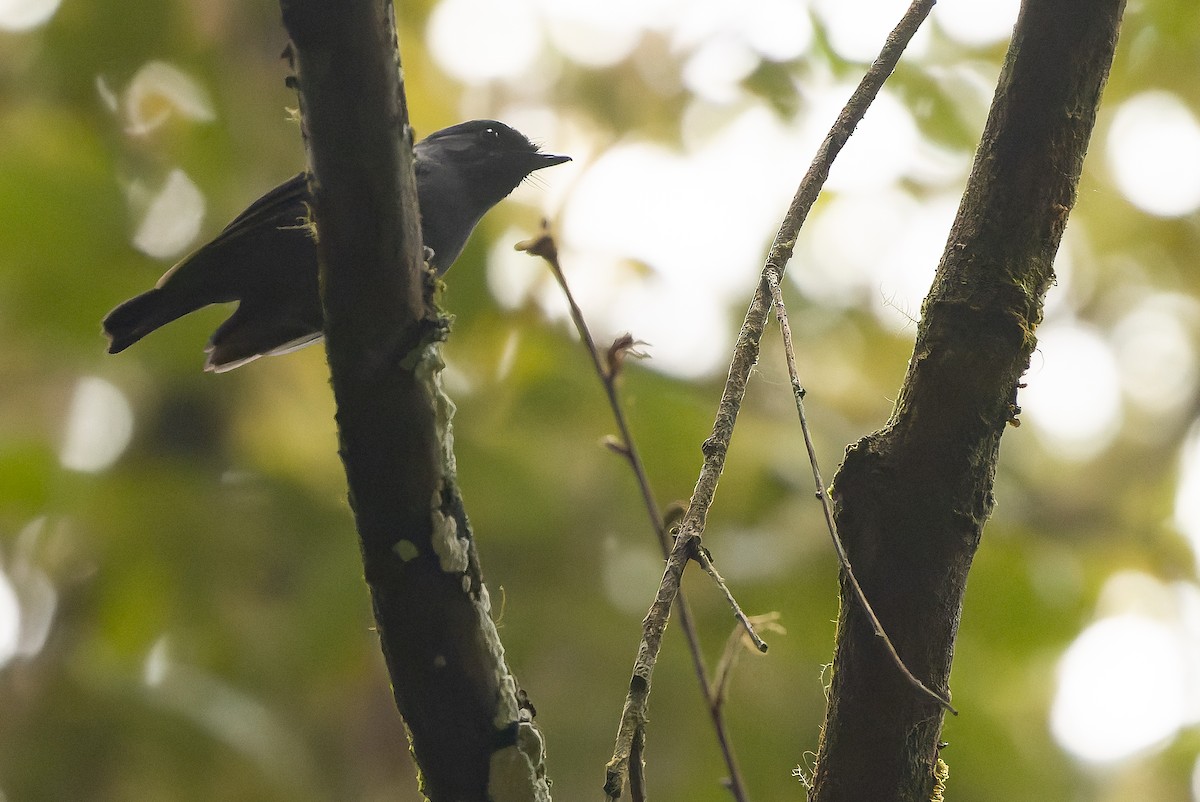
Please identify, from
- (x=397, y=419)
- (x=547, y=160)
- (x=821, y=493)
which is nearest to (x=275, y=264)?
(x=547, y=160)

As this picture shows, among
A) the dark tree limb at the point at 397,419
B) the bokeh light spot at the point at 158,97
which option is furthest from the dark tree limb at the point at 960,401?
the bokeh light spot at the point at 158,97

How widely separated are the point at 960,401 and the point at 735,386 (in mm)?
397

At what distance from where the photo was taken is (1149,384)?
584 cm

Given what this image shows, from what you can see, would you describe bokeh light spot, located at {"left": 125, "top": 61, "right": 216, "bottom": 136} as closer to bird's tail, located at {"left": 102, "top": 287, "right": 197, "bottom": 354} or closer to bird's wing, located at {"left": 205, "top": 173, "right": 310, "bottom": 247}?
bird's tail, located at {"left": 102, "top": 287, "right": 197, "bottom": 354}

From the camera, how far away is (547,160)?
12.3 ft

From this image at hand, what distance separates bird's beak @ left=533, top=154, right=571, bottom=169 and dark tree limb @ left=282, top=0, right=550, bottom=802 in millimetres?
2228

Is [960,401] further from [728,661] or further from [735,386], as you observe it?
[728,661]

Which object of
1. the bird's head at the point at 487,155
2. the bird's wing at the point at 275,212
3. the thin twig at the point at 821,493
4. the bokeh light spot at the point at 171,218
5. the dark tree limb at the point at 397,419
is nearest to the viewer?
the dark tree limb at the point at 397,419

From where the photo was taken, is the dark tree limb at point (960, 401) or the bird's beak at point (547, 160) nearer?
the dark tree limb at point (960, 401)

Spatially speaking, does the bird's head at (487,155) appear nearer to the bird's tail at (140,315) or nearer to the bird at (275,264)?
the bird at (275,264)

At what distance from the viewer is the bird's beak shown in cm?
370

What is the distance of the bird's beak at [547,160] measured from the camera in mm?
3703

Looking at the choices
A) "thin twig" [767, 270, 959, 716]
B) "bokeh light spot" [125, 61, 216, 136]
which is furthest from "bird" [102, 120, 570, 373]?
"bokeh light spot" [125, 61, 216, 136]

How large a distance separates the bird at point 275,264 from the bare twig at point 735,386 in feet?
4.12
